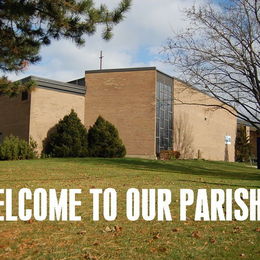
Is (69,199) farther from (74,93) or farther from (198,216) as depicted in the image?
(74,93)

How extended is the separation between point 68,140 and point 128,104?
19.7 ft

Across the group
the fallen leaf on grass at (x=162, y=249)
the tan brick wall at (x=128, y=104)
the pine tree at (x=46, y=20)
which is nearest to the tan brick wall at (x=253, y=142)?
the tan brick wall at (x=128, y=104)

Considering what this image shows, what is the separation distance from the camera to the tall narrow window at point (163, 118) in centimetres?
2969

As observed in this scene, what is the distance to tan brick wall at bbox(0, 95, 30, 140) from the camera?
26.6 meters

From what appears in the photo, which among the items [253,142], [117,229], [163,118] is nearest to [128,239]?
[117,229]

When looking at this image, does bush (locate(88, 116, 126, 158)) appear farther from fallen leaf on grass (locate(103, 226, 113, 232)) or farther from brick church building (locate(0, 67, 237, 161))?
fallen leaf on grass (locate(103, 226, 113, 232))

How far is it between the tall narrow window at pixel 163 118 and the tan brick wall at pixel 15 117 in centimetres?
953

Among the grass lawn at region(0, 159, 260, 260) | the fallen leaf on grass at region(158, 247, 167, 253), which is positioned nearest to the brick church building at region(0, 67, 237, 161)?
the grass lawn at region(0, 159, 260, 260)

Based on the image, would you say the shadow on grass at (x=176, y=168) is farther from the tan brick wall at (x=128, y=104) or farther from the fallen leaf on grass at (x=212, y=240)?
the fallen leaf on grass at (x=212, y=240)

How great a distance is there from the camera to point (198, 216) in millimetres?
6910

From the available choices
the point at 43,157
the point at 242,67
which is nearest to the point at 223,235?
the point at 242,67

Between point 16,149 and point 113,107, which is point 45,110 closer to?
point 16,149

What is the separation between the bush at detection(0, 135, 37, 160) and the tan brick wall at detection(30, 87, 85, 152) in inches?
57.5

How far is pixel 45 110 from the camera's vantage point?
87.8 ft
